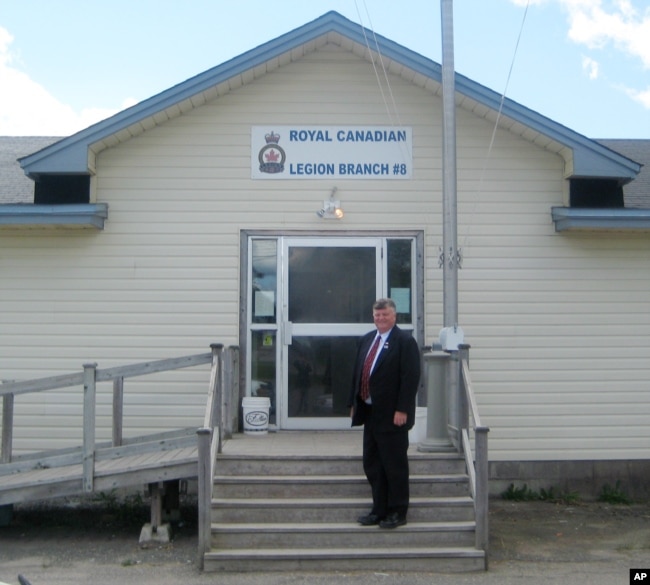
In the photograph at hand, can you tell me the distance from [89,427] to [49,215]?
274 centimetres

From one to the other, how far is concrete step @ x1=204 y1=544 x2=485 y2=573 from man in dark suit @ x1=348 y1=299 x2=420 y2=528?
30 centimetres

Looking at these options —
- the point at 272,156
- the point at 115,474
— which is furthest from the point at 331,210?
the point at 115,474

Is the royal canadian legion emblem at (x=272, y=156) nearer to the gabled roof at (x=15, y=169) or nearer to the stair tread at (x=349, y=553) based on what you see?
the gabled roof at (x=15, y=169)

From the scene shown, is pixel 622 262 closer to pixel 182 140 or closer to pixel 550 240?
pixel 550 240

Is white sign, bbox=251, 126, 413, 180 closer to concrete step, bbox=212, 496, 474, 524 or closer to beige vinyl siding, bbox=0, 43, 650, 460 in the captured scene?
beige vinyl siding, bbox=0, 43, 650, 460

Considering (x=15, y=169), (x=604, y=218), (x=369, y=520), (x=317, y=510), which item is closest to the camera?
(x=369, y=520)

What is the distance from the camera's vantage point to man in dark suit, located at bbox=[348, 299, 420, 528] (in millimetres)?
7590

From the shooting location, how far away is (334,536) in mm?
7539

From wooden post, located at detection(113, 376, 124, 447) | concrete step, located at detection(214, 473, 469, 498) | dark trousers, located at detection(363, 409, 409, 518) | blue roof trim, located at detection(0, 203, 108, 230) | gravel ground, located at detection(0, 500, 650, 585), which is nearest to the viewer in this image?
gravel ground, located at detection(0, 500, 650, 585)

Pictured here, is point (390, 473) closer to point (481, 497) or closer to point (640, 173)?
point (481, 497)

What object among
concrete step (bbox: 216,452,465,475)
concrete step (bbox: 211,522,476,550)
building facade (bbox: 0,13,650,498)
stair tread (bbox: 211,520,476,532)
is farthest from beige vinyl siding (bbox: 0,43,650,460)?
concrete step (bbox: 211,522,476,550)

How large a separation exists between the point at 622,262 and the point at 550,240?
0.86m

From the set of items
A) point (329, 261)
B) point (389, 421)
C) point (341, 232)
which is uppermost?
point (341, 232)

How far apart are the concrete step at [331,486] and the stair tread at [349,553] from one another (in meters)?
0.61
